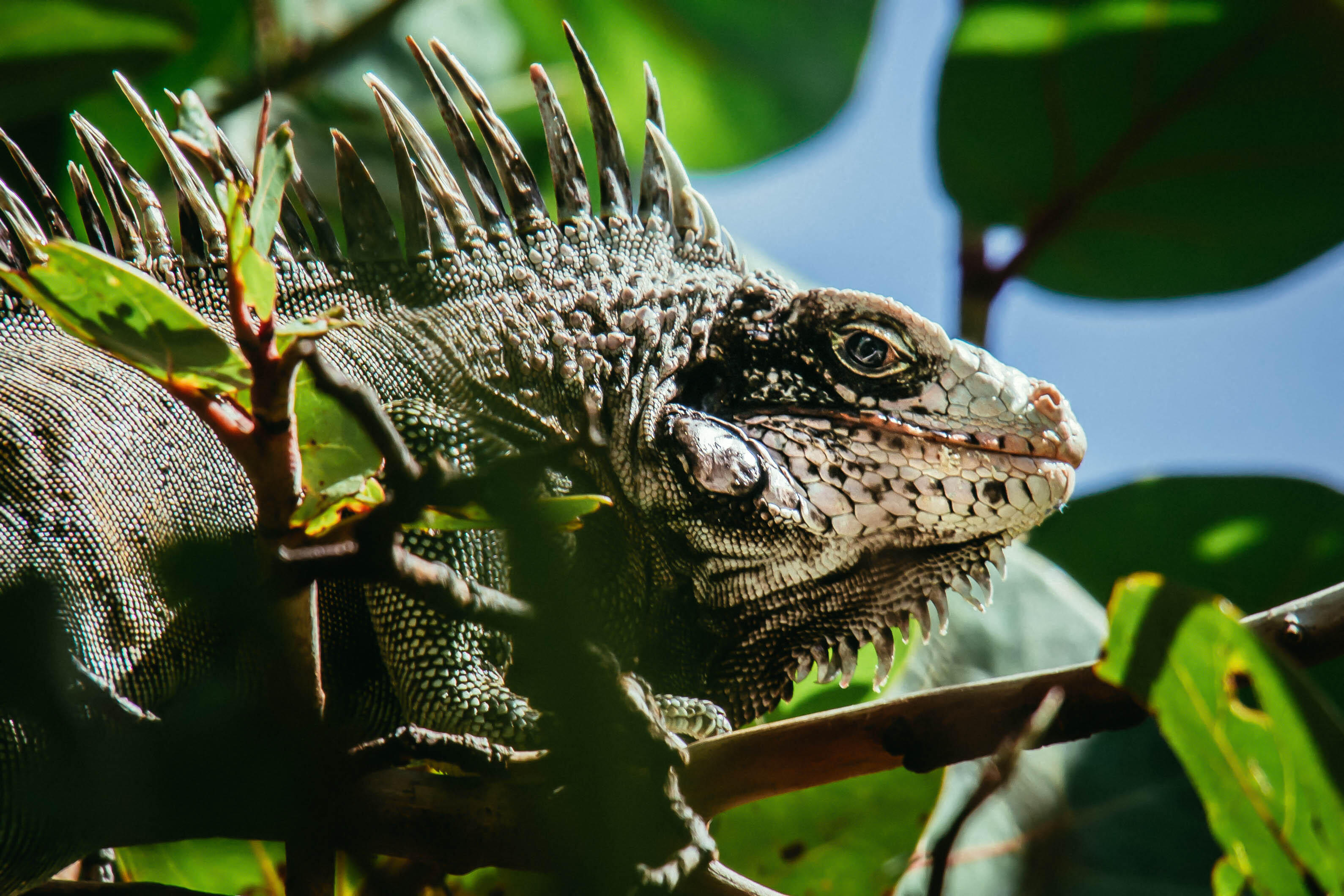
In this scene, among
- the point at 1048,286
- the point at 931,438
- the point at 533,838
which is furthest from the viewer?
the point at 1048,286

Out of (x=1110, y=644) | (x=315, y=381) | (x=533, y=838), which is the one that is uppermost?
(x=315, y=381)

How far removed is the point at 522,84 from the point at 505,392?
197 centimetres

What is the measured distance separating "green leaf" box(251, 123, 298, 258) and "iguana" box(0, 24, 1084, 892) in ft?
3.03

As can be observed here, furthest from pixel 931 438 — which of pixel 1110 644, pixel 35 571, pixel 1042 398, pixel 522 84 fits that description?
pixel 522 84

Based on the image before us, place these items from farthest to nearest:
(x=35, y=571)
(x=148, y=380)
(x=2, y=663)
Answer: (x=148, y=380) → (x=35, y=571) → (x=2, y=663)

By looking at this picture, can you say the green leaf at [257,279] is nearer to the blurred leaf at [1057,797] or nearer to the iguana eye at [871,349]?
the iguana eye at [871,349]

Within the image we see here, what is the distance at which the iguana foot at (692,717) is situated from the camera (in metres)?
1.96

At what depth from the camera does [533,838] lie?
144cm

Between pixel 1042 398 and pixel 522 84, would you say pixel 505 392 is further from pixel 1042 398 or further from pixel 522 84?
pixel 522 84

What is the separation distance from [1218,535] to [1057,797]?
87 cm

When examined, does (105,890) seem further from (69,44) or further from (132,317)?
(69,44)

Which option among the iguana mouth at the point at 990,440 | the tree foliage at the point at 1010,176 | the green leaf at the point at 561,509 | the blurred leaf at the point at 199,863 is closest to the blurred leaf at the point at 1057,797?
the tree foliage at the point at 1010,176

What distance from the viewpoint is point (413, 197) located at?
2.58m

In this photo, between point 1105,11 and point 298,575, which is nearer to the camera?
point 298,575
